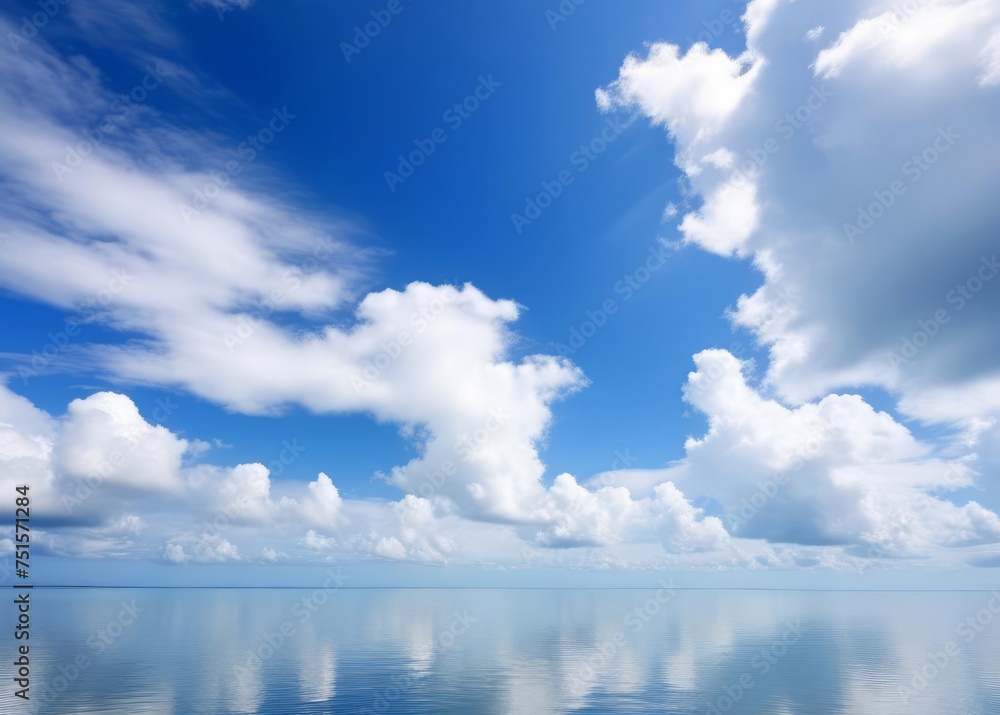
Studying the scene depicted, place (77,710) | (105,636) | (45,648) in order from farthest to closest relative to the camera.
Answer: (105,636), (45,648), (77,710)

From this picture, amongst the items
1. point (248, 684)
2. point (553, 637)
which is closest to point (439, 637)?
point (553, 637)

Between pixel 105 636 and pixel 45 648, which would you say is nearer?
pixel 45 648

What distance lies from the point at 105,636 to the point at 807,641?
744ft

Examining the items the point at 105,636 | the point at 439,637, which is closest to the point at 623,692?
the point at 439,637

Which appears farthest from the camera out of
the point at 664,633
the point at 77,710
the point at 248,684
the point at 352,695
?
the point at 664,633

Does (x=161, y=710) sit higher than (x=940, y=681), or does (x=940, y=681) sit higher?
(x=161, y=710)

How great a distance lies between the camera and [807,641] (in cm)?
17825

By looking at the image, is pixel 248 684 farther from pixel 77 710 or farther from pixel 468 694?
pixel 468 694

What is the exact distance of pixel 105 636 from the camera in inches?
6811

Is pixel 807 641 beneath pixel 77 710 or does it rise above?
beneath

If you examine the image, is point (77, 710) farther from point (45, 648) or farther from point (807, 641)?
point (807, 641)

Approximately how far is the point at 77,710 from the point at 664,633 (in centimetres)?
17345

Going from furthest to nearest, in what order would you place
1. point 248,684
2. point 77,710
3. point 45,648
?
point 45,648 → point 248,684 → point 77,710

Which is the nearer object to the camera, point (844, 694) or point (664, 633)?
point (844, 694)
